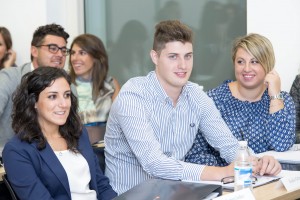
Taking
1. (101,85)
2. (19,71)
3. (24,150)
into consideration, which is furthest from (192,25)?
(24,150)

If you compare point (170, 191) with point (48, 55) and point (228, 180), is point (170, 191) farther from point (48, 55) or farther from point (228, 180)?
point (48, 55)

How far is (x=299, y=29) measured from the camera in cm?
343

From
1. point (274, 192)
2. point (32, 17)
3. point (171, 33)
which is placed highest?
point (32, 17)

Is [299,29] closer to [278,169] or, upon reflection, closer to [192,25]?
[192,25]

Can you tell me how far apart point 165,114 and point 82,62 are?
1.82 metres

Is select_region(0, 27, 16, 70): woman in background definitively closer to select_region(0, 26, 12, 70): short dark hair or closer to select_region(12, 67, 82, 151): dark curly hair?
select_region(0, 26, 12, 70): short dark hair

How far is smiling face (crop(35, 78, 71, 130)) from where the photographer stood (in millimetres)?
2367

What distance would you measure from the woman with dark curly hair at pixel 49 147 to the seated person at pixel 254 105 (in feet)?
2.23

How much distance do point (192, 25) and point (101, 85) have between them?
889mm

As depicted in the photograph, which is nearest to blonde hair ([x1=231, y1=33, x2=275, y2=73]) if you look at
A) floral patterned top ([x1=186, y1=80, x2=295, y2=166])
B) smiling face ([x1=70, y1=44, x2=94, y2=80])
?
floral patterned top ([x1=186, y1=80, x2=295, y2=166])

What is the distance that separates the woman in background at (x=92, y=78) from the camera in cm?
417

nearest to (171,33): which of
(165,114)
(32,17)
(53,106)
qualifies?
(165,114)

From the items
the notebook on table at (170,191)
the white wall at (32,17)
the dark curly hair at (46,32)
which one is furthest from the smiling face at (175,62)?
the white wall at (32,17)

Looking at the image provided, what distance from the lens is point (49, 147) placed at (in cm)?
226
